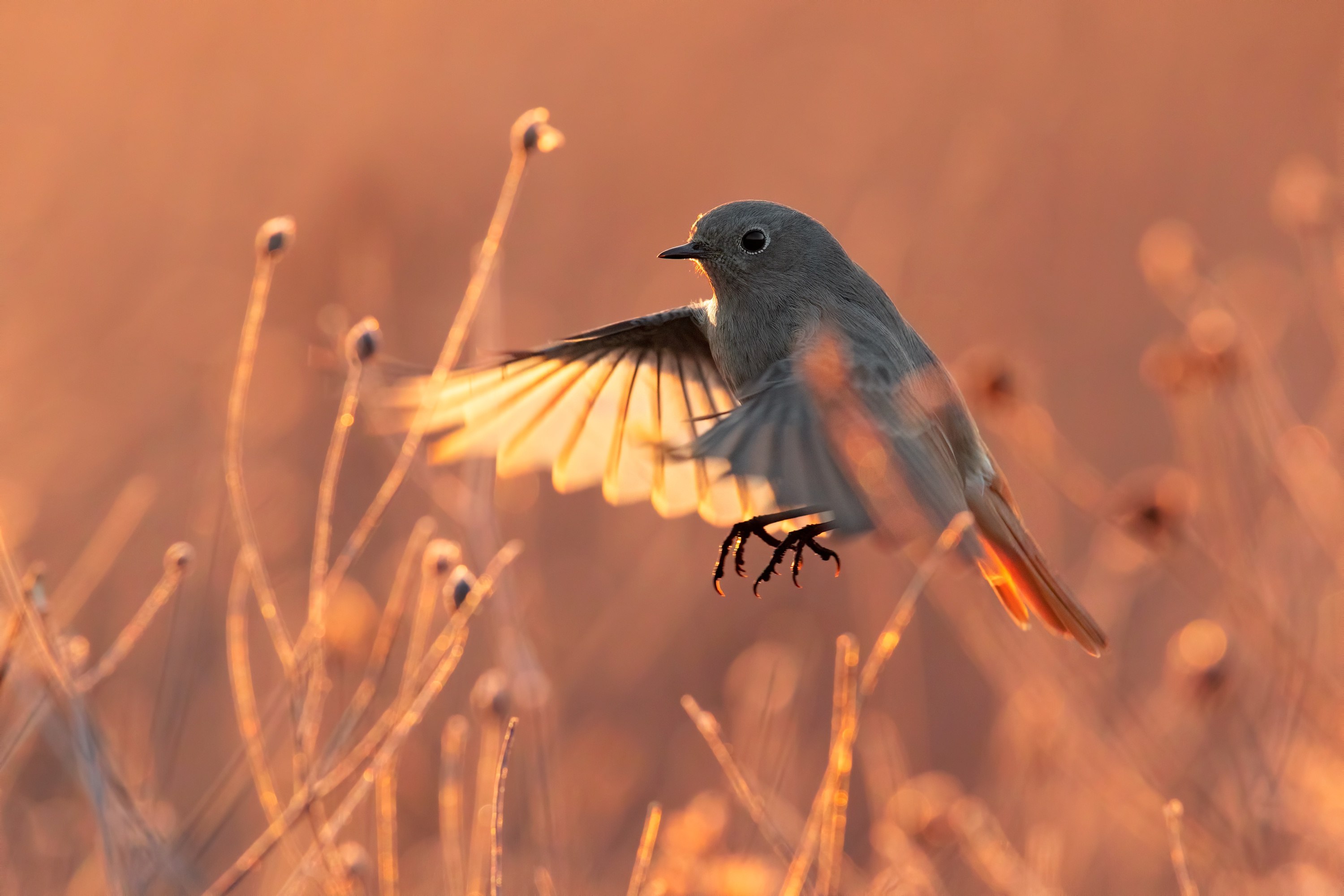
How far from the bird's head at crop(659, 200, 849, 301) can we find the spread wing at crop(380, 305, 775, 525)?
178 mm

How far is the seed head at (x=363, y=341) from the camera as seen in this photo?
7.01 ft

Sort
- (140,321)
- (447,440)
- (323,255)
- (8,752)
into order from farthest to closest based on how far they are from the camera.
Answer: (323,255)
(140,321)
(447,440)
(8,752)

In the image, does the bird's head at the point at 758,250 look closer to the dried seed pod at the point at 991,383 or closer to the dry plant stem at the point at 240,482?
the dried seed pod at the point at 991,383

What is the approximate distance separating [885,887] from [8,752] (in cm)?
137

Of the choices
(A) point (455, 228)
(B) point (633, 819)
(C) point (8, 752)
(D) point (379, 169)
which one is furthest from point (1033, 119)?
(C) point (8, 752)

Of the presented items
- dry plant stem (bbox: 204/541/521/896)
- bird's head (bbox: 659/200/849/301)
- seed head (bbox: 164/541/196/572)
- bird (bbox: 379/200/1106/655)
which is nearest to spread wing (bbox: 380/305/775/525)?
bird (bbox: 379/200/1106/655)

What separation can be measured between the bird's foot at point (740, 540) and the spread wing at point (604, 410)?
470 millimetres

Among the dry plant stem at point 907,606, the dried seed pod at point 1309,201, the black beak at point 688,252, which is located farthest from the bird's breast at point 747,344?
the dried seed pod at point 1309,201

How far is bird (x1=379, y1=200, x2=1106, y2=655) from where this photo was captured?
7.33 ft

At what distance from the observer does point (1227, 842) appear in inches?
116

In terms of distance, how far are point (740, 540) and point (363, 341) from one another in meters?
0.79

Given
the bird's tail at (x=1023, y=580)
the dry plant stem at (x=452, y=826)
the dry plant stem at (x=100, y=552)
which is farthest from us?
the bird's tail at (x=1023, y=580)

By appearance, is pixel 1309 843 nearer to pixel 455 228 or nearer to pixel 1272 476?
pixel 1272 476

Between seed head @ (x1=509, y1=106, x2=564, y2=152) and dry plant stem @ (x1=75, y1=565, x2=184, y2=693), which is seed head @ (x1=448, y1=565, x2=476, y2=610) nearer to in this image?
dry plant stem @ (x1=75, y1=565, x2=184, y2=693)
